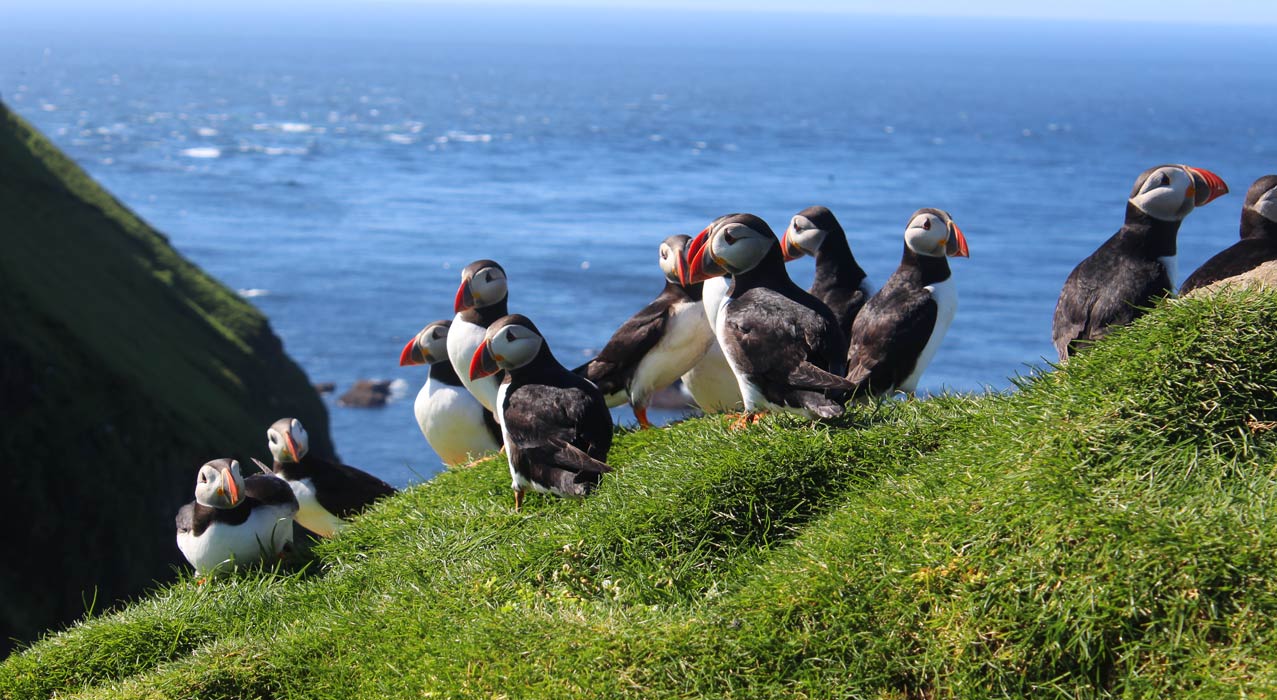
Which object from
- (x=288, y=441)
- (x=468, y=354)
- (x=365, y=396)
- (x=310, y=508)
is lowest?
(x=365, y=396)

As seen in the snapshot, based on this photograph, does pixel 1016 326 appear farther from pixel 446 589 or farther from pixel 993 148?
pixel 993 148

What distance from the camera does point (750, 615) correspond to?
4.77 metres

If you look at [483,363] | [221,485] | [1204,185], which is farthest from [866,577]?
[221,485]

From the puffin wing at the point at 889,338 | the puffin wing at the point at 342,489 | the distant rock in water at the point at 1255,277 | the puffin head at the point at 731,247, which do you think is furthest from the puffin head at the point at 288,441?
the distant rock in water at the point at 1255,277

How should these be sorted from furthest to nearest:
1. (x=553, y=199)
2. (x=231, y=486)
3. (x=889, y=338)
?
(x=553, y=199) < (x=889, y=338) < (x=231, y=486)

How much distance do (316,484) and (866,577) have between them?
15.2ft

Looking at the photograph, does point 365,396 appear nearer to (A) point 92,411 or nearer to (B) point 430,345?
(A) point 92,411

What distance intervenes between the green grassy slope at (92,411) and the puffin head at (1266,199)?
18.3 m

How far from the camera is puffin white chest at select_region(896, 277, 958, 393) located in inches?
307

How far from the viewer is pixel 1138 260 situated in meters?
7.02

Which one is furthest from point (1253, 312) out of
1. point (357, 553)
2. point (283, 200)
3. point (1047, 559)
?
point (283, 200)

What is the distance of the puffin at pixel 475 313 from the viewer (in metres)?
8.43

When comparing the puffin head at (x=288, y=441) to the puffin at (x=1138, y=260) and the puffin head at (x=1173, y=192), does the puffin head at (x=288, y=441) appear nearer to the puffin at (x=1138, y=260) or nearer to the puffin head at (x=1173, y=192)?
the puffin at (x=1138, y=260)

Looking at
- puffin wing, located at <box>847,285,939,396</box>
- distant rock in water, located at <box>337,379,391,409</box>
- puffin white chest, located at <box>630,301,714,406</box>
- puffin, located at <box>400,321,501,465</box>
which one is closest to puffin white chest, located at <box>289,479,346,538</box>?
puffin, located at <box>400,321,501,465</box>
